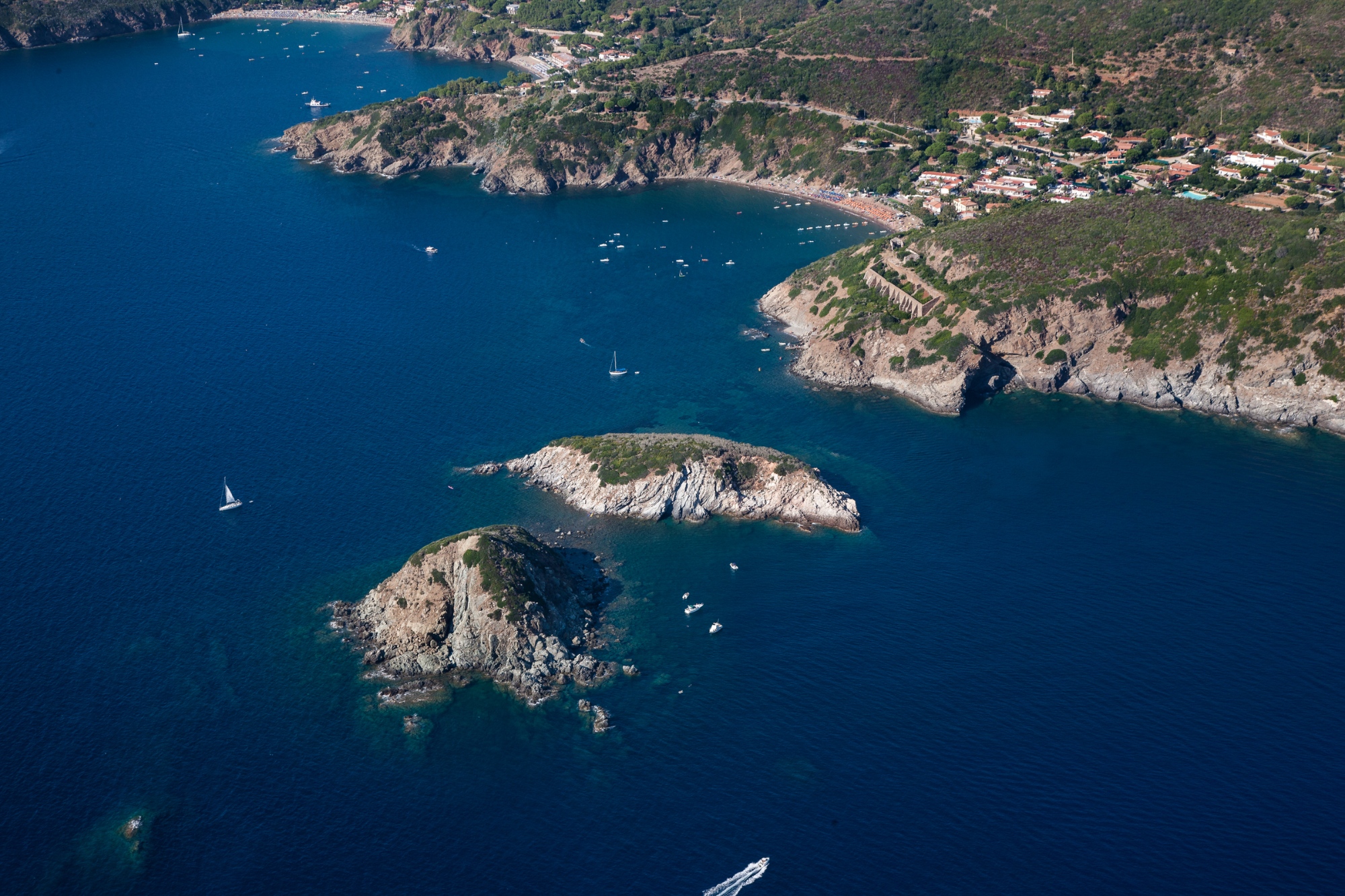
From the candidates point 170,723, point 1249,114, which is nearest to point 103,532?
point 170,723

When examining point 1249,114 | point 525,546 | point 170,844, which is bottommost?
point 170,844

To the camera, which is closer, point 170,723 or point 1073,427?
point 170,723

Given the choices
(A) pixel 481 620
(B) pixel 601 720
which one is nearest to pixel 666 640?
(B) pixel 601 720

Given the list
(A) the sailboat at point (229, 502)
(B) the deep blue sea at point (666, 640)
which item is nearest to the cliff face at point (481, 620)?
(B) the deep blue sea at point (666, 640)

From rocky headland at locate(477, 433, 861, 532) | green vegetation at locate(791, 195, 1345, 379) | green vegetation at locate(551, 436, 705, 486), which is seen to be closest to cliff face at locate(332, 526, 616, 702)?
rocky headland at locate(477, 433, 861, 532)

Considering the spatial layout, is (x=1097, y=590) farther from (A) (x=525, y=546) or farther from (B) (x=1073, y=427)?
(A) (x=525, y=546)

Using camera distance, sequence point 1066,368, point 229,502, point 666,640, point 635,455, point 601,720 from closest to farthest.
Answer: point 601,720, point 666,640, point 635,455, point 229,502, point 1066,368

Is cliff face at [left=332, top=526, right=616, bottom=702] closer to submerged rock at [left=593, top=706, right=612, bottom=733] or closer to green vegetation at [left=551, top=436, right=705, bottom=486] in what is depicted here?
submerged rock at [left=593, top=706, right=612, bottom=733]

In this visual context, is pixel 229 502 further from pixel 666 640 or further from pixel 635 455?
pixel 666 640
